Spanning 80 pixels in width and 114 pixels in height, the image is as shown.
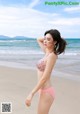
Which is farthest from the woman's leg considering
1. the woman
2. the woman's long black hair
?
the woman's long black hair

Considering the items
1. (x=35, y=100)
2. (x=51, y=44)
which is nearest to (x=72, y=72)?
(x=35, y=100)

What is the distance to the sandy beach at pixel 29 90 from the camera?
10.8ft

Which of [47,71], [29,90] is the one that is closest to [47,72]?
[47,71]

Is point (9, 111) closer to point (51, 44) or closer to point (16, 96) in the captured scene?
point (16, 96)

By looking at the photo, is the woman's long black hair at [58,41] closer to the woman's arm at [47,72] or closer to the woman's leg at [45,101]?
the woman's arm at [47,72]

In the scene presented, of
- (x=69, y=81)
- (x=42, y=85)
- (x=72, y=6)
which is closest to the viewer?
(x=42, y=85)

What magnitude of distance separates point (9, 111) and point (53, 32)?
119 cm

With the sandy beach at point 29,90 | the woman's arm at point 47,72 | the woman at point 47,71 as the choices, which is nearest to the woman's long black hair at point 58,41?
the woman at point 47,71

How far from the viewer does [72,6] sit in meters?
3.19

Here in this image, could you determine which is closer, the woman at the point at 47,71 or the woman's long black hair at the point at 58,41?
the woman at the point at 47,71

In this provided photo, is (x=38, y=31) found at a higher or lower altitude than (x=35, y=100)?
higher

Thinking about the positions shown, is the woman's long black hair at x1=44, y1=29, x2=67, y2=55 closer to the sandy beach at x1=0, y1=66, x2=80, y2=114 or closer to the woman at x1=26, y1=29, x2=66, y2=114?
the woman at x1=26, y1=29, x2=66, y2=114

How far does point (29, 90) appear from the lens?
327 centimetres

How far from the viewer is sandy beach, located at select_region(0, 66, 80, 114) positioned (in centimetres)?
328
